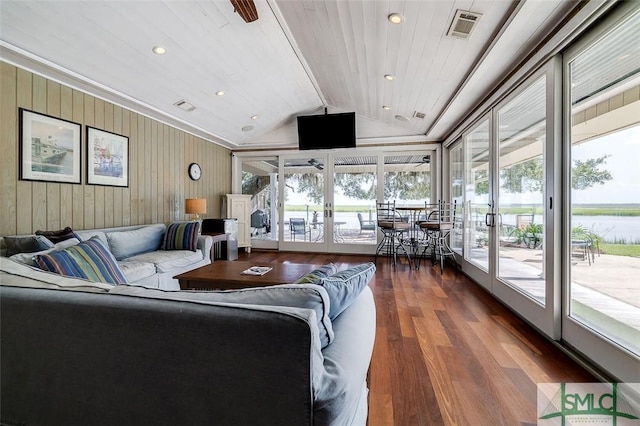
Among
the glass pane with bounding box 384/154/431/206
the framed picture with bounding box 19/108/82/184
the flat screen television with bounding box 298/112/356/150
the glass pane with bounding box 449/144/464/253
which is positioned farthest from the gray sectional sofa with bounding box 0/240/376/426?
the glass pane with bounding box 384/154/431/206

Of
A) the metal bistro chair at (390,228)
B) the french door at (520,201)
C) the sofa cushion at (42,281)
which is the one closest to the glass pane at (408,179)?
the metal bistro chair at (390,228)

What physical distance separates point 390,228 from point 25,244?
4.36 meters

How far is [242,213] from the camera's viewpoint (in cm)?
616

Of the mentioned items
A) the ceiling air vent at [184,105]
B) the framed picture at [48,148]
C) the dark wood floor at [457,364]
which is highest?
the ceiling air vent at [184,105]

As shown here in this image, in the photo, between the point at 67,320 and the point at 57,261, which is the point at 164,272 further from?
the point at 67,320

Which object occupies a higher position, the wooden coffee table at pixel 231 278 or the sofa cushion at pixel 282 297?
the sofa cushion at pixel 282 297

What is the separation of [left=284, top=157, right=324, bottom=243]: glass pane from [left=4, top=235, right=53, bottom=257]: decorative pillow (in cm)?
433

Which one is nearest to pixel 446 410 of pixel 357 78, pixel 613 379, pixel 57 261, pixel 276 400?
pixel 613 379

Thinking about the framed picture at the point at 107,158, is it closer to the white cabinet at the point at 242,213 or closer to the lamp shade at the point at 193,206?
the lamp shade at the point at 193,206

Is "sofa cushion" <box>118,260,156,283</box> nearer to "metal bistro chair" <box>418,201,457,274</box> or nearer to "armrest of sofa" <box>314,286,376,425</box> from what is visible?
"armrest of sofa" <box>314,286,376,425</box>

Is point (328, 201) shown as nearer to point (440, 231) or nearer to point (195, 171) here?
point (440, 231)

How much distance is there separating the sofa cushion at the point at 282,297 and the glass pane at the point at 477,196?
3223 millimetres

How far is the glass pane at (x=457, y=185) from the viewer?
4.51m

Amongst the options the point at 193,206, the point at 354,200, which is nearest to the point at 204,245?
the point at 193,206
